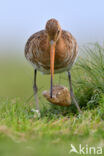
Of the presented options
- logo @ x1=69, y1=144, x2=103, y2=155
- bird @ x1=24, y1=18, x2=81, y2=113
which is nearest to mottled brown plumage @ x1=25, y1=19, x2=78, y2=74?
bird @ x1=24, y1=18, x2=81, y2=113

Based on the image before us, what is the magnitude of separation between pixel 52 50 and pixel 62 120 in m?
0.99

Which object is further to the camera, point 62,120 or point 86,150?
point 62,120

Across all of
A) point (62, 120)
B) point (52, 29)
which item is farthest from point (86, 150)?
point (52, 29)

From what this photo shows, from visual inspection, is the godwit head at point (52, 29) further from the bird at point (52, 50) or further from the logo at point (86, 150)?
the logo at point (86, 150)

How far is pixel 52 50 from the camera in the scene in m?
5.10

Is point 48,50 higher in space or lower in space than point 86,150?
higher

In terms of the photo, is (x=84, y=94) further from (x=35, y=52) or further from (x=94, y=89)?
(x=35, y=52)

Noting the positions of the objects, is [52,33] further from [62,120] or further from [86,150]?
[86,150]

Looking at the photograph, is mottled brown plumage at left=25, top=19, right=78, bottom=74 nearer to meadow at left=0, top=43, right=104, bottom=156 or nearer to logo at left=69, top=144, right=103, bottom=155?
meadow at left=0, top=43, right=104, bottom=156

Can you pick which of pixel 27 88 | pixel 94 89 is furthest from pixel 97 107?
pixel 27 88

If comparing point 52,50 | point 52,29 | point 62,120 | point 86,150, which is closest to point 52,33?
point 52,29

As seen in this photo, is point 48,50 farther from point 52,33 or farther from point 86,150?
point 86,150

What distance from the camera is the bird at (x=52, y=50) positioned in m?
5.05

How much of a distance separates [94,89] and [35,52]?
1.02 meters
